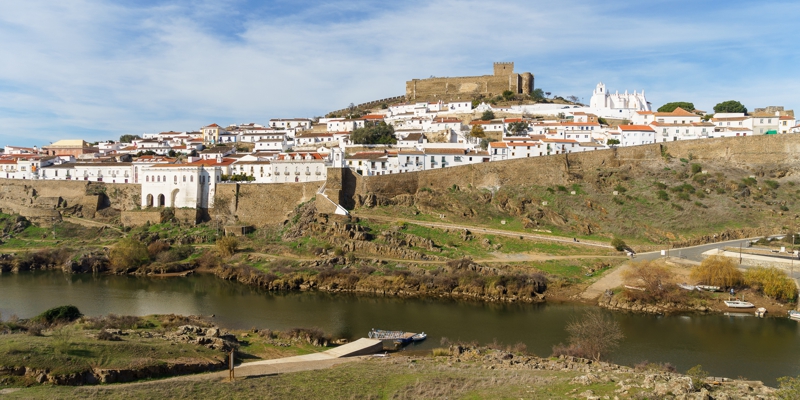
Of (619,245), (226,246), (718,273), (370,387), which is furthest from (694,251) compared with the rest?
(226,246)

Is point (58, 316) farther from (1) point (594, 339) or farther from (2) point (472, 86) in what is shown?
(2) point (472, 86)

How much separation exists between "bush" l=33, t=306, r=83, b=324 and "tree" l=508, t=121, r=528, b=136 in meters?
38.2

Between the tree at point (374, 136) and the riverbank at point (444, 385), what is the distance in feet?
117

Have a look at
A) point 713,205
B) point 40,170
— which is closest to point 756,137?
point 713,205

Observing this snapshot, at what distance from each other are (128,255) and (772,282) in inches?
1367

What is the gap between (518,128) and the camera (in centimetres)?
5247

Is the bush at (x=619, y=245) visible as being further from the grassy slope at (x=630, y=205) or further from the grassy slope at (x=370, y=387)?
the grassy slope at (x=370, y=387)

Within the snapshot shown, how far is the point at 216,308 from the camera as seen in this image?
27172mm

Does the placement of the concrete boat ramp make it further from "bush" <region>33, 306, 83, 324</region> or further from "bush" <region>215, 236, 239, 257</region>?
"bush" <region>215, 236, 239, 257</region>

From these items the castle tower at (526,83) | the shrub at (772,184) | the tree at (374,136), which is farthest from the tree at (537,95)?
the shrub at (772,184)

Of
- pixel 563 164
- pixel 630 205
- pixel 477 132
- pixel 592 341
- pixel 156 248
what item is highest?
pixel 477 132

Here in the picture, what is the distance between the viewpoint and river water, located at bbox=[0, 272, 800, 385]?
20000 millimetres

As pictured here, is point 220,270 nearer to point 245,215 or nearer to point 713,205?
point 245,215

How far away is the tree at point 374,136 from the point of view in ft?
166
